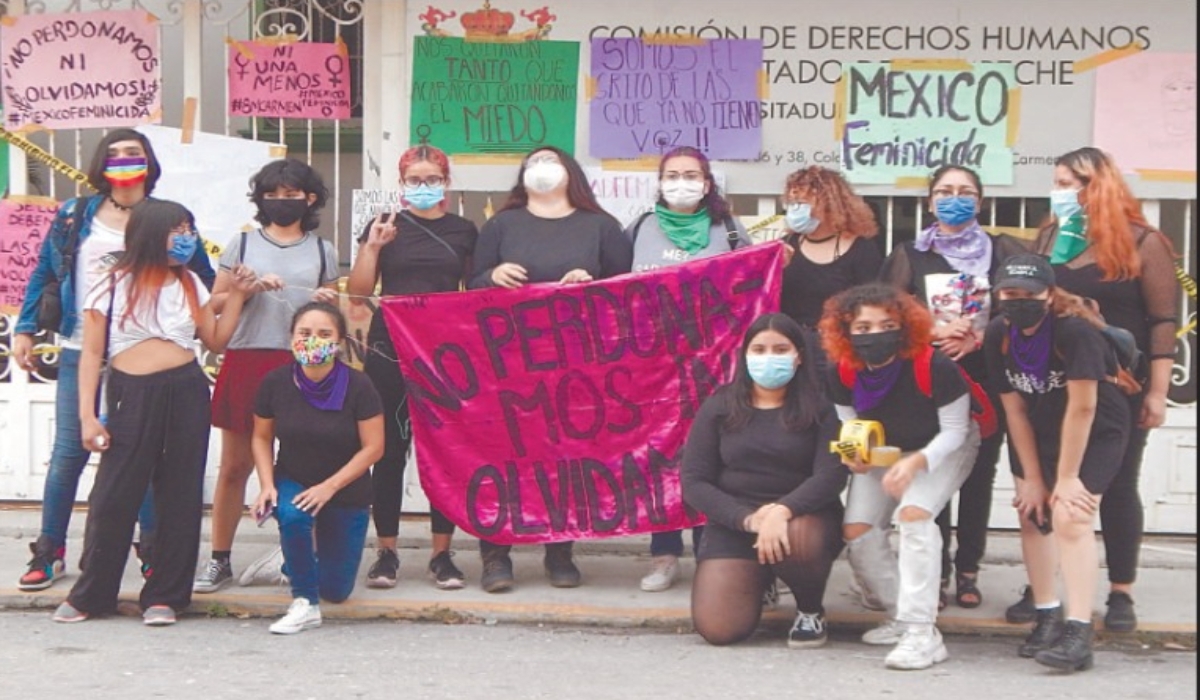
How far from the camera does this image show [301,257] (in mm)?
6875

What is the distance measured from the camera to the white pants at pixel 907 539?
19.8 feet

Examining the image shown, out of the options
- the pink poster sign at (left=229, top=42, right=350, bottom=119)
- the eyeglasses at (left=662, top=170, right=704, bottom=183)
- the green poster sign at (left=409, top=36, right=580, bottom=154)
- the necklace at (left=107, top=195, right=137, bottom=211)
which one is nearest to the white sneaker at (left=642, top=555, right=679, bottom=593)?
the eyeglasses at (left=662, top=170, right=704, bottom=183)

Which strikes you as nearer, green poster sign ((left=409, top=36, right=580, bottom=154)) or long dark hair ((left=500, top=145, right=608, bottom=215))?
long dark hair ((left=500, top=145, right=608, bottom=215))

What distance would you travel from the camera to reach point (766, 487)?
6305mm

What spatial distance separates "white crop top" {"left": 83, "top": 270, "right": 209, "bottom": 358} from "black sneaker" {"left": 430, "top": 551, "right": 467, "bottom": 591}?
4.81 ft

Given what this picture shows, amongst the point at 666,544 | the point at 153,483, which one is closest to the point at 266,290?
the point at 153,483

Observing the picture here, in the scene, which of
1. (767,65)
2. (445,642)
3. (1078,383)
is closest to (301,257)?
(445,642)

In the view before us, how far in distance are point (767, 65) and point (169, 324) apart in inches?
126

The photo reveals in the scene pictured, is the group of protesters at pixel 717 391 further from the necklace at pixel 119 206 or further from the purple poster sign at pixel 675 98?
the purple poster sign at pixel 675 98

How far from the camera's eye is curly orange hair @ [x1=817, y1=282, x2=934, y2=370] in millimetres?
6004

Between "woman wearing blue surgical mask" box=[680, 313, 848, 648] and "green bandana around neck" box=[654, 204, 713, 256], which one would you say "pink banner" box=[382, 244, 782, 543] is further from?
"woman wearing blue surgical mask" box=[680, 313, 848, 648]

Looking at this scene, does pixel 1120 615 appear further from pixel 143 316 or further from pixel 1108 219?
pixel 143 316

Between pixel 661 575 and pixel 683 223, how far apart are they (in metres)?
1.52

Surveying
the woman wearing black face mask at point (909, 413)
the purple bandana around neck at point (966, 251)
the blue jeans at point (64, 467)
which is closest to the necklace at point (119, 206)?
the blue jeans at point (64, 467)
